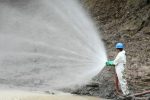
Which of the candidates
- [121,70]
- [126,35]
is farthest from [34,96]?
[126,35]

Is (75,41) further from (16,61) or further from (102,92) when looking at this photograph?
(102,92)

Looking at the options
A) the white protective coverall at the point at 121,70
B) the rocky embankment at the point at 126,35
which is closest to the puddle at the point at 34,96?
the rocky embankment at the point at 126,35

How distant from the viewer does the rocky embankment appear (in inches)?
503

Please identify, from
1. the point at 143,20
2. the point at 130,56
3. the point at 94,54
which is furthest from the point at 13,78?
the point at 143,20

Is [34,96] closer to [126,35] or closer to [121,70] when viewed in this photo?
[121,70]

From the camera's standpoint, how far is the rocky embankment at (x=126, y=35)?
41.9ft

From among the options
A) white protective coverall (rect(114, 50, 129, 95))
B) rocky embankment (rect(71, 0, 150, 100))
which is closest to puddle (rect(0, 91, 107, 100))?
rocky embankment (rect(71, 0, 150, 100))

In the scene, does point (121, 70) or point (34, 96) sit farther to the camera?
point (34, 96)

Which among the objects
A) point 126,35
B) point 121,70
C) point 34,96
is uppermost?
point 126,35

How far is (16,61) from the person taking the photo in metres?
16.0

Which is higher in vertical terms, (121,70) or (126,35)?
(126,35)

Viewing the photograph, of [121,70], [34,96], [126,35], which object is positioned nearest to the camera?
[121,70]

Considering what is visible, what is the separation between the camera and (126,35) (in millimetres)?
15672

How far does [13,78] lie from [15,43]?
3.63 m
